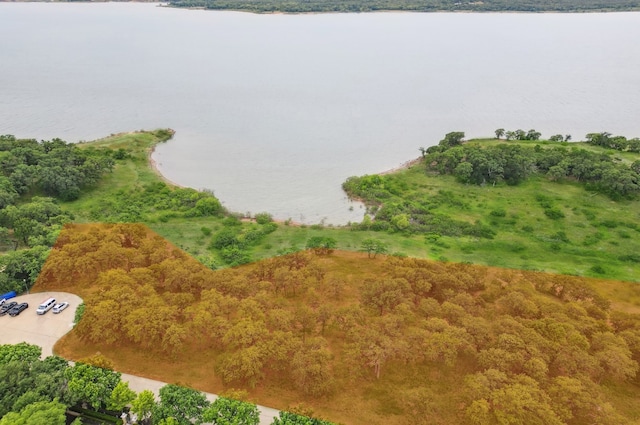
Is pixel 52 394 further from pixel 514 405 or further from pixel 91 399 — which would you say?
pixel 514 405

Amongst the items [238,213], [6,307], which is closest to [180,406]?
[6,307]

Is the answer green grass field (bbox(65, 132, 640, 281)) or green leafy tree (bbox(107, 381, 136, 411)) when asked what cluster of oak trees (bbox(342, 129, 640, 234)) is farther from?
green leafy tree (bbox(107, 381, 136, 411))

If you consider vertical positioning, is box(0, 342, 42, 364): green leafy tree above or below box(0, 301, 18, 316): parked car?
above

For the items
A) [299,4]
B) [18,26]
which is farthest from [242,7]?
[18,26]

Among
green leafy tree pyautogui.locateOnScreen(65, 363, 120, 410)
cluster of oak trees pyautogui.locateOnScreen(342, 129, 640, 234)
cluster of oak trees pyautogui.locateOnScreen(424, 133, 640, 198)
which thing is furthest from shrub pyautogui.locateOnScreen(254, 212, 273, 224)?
cluster of oak trees pyautogui.locateOnScreen(424, 133, 640, 198)

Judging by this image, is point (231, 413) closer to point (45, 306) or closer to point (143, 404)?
point (143, 404)

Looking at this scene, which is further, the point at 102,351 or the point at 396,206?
the point at 396,206

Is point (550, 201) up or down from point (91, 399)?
down

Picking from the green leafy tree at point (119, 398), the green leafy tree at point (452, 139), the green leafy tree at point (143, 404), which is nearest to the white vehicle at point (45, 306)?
the green leafy tree at point (119, 398)
